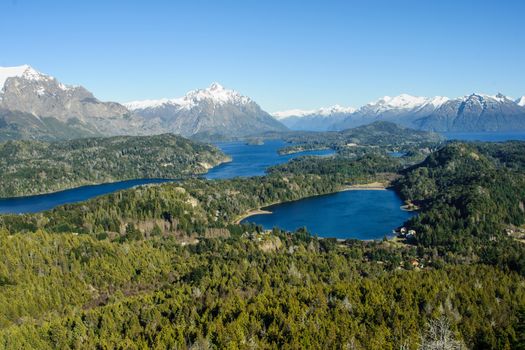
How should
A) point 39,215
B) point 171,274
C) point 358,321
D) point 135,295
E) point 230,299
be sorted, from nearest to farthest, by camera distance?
1. point 358,321
2. point 230,299
3. point 135,295
4. point 171,274
5. point 39,215

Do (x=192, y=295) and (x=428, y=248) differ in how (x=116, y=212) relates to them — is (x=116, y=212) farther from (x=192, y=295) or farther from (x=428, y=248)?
(x=428, y=248)

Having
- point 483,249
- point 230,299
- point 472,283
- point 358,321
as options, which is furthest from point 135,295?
point 483,249

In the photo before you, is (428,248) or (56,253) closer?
(56,253)

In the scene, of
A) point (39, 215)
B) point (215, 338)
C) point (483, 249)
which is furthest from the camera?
point (39, 215)

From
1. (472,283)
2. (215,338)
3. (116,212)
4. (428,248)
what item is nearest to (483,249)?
(428,248)

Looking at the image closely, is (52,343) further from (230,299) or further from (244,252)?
(244,252)

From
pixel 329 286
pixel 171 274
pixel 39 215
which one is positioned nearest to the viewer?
pixel 329 286
